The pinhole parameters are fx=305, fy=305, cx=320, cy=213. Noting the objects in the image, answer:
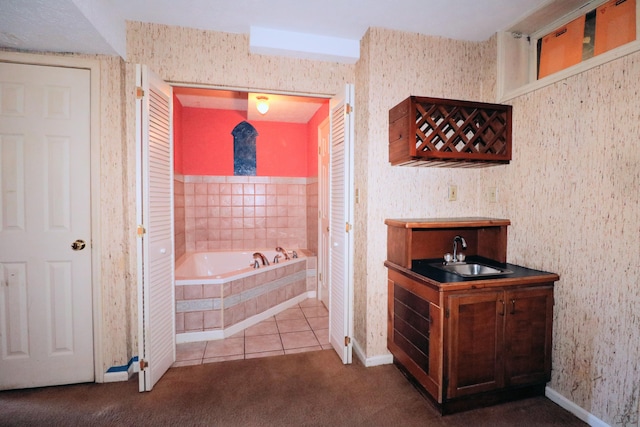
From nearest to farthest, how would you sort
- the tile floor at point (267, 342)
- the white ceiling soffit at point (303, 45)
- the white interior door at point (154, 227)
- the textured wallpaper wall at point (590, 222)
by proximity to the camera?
the textured wallpaper wall at point (590, 222), the white interior door at point (154, 227), the white ceiling soffit at point (303, 45), the tile floor at point (267, 342)

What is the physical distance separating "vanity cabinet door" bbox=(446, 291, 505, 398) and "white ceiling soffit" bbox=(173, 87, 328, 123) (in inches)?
105

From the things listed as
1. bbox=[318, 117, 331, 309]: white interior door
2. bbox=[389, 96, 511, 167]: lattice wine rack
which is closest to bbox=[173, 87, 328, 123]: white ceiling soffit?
bbox=[318, 117, 331, 309]: white interior door

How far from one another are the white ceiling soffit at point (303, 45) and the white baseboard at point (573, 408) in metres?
2.72

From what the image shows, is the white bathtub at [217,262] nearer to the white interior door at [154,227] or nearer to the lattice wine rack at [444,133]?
the white interior door at [154,227]

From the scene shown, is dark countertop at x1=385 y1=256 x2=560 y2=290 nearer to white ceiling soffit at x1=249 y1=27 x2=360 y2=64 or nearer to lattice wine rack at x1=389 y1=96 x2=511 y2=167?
lattice wine rack at x1=389 y1=96 x2=511 y2=167

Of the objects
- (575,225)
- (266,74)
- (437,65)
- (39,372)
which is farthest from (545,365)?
(39,372)

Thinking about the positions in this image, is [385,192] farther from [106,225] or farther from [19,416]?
[19,416]

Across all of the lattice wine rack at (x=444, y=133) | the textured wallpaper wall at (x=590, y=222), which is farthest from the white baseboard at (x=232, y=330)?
the textured wallpaper wall at (x=590, y=222)

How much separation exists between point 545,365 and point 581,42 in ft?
6.70

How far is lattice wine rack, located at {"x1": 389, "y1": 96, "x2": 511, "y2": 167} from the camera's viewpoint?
2.03 meters

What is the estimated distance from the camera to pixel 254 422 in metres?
1.77

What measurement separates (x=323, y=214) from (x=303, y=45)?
1.93 meters

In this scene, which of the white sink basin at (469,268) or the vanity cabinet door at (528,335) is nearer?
the vanity cabinet door at (528,335)

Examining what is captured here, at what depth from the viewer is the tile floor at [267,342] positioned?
257cm
